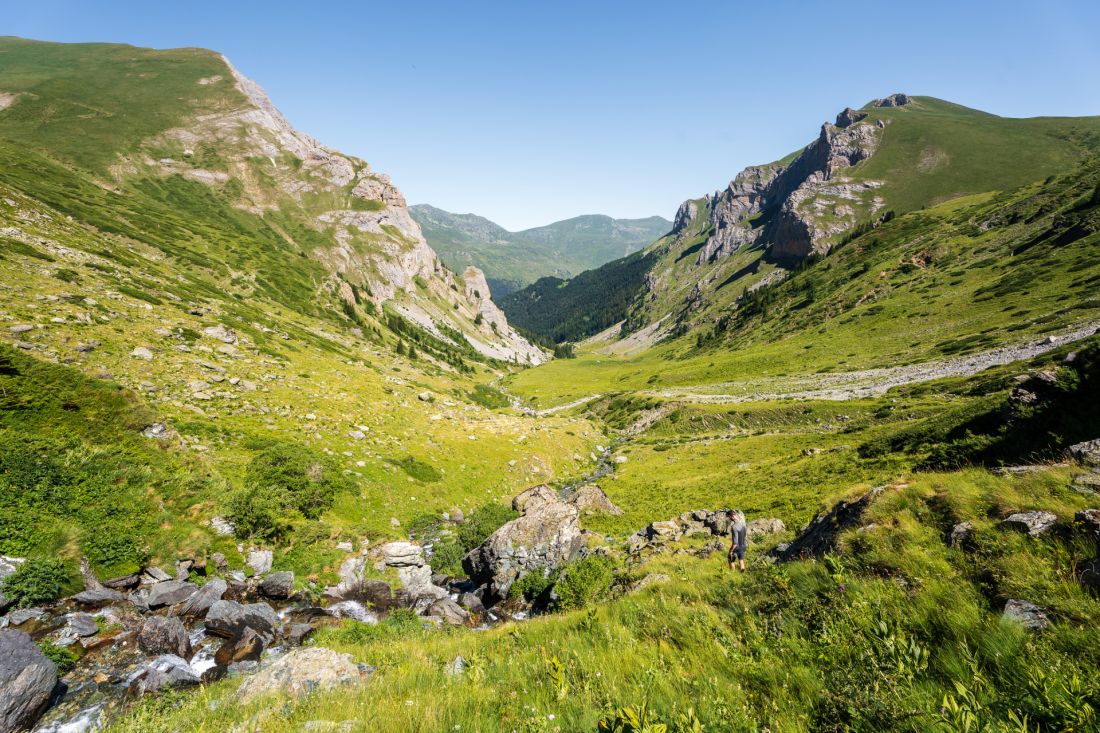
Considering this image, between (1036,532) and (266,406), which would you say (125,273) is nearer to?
(266,406)

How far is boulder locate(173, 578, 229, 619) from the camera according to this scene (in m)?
13.0

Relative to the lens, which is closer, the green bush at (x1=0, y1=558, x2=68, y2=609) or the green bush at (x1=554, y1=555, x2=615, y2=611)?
the green bush at (x1=0, y1=558, x2=68, y2=609)

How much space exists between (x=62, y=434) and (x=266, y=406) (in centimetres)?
1201

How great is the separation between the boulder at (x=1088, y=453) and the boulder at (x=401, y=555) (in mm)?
20692

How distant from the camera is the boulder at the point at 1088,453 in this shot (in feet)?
24.0

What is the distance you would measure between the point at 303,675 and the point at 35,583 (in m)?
10.4

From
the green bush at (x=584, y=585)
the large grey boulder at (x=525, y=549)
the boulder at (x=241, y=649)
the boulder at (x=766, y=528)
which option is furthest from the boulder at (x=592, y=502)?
the boulder at (x=241, y=649)

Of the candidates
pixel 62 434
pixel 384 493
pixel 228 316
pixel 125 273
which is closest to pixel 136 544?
pixel 62 434

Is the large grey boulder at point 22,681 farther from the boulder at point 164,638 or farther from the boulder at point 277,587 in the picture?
the boulder at point 277,587

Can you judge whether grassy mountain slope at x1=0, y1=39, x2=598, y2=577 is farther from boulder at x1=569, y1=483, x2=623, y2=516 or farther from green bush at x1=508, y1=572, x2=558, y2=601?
green bush at x1=508, y1=572, x2=558, y2=601

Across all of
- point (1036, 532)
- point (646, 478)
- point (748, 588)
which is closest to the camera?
point (1036, 532)

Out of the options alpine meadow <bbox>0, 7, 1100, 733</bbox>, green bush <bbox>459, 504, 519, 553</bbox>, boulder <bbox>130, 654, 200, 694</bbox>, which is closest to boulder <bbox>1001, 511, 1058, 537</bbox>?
alpine meadow <bbox>0, 7, 1100, 733</bbox>

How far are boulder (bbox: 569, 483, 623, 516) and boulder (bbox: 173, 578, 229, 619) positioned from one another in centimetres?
1990

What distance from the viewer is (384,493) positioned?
24.0 meters
